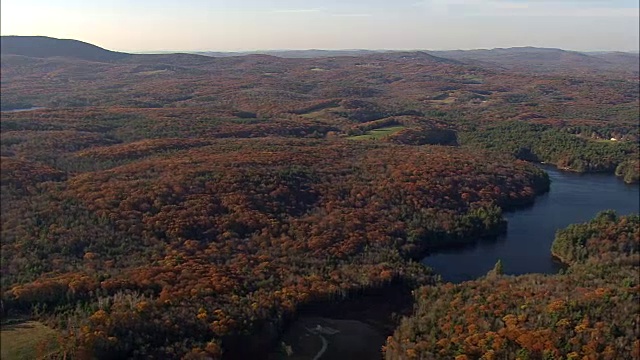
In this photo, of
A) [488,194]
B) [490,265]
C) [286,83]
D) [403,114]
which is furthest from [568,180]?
[286,83]

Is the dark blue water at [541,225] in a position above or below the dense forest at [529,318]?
below

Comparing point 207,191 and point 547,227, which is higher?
point 207,191

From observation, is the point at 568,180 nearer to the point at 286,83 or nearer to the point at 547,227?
the point at 547,227

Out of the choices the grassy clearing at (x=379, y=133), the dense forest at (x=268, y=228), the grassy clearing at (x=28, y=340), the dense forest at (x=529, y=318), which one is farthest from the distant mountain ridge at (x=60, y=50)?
the dense forest at (x=529, y=318)

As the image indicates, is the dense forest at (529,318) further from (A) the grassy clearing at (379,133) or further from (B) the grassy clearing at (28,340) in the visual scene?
(A) the grassy clearing at (379,133)

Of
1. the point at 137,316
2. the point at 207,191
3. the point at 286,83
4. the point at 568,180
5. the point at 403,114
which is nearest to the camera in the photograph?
the point at 137,316

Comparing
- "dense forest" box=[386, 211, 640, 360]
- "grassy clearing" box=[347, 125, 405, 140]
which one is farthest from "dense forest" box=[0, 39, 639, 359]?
"grassy clearing" box=[347, 125, 405, 140]
